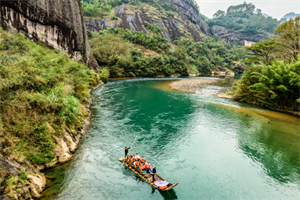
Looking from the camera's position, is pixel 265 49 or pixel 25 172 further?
pixel 265 49

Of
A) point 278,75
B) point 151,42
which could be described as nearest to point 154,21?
point 151,42

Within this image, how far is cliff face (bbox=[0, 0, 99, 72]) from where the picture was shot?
21766 millimetres

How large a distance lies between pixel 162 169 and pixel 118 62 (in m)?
49.7

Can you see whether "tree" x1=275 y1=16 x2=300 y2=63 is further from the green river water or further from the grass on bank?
the grass on bank

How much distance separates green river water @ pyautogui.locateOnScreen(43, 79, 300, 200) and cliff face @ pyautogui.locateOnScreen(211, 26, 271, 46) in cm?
15581

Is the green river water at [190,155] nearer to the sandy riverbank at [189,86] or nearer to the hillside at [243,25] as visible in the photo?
the sandy riverbank at [189,86]

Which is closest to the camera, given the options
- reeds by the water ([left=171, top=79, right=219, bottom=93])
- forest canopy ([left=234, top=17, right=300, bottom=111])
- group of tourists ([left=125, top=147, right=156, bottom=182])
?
group of tourists ([left=125, top=147, right=156, bottom=182])

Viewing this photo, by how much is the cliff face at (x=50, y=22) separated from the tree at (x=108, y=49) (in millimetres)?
13635

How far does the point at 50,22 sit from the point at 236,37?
170 metres

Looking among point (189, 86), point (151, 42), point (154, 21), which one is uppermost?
point (154, 21)

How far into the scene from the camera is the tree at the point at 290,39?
25278mm

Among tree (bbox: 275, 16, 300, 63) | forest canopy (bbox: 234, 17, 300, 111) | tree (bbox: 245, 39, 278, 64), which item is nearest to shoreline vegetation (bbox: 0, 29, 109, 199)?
forest canopy (bbox: 234, 17, 300, 111)

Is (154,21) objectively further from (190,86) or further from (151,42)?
(190,86)

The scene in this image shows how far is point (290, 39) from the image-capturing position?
2619 cm
